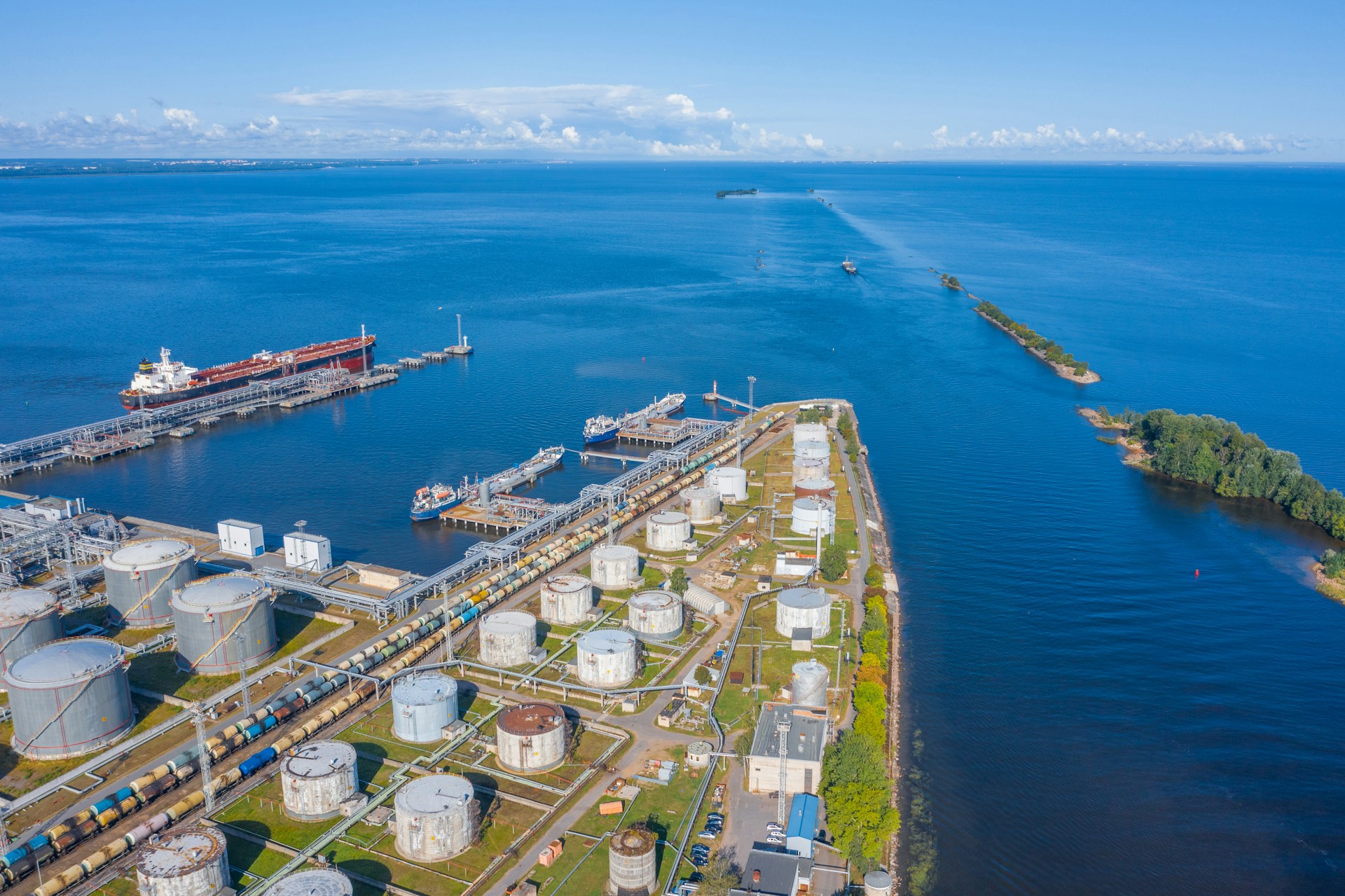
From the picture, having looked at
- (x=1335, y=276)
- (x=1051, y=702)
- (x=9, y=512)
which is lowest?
(x=1051, y=702)

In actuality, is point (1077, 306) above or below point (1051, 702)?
above

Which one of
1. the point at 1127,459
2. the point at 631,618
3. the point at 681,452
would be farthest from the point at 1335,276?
the point at 631,618

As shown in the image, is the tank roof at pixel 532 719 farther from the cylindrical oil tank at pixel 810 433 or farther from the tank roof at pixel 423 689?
the cylindrical oil tank at pixel 810 433

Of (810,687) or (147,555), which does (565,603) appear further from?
(147,555)

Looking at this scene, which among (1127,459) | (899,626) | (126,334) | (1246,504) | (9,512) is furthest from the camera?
(126,334)

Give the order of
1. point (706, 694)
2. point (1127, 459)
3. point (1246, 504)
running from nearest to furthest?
point (706, 694) → point (1246, 504) → point (1127, 459)

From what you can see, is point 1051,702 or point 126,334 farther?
point 126,334

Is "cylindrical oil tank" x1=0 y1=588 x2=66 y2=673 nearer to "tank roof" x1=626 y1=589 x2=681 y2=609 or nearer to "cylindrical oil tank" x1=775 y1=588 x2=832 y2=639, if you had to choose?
"tank roof" x1=626 y1=589 x2=681 y2=609

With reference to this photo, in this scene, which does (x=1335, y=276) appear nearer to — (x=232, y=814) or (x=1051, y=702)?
(x=1051, y=702)

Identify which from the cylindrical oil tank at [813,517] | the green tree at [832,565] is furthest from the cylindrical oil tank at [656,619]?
the cylindrical oil tank at [813,517]
